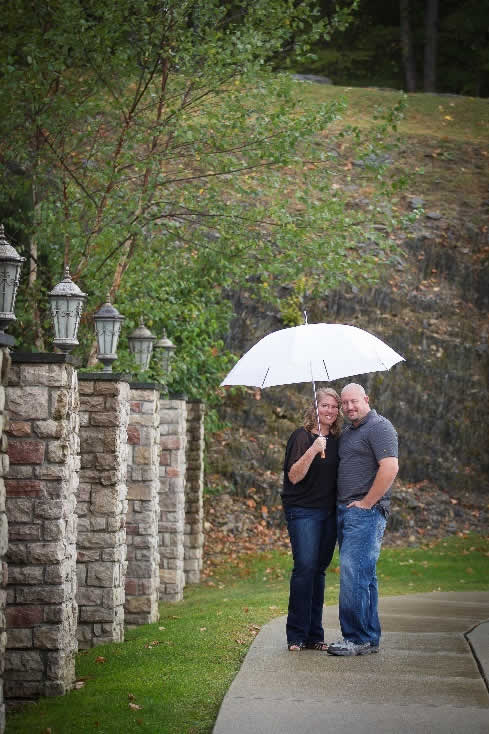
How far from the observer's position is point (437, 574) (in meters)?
17.3

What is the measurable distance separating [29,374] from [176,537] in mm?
7969

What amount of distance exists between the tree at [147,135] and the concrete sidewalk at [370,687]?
6746 mm

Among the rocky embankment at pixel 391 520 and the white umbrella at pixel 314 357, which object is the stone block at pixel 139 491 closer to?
the white umbrella at pixel 314 357

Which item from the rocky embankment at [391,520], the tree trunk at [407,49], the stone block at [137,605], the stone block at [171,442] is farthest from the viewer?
the tree trunk at [407,49]

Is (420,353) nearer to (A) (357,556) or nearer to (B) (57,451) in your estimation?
(A) (357,556)

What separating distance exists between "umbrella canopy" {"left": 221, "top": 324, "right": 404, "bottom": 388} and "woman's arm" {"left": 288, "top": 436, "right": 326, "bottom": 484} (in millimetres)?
492

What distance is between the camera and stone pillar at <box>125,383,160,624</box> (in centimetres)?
1177

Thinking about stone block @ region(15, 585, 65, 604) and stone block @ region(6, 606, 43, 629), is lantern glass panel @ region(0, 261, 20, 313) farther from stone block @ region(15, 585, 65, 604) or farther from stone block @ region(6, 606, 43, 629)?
stone block @ region(6, 606, 43, 629)

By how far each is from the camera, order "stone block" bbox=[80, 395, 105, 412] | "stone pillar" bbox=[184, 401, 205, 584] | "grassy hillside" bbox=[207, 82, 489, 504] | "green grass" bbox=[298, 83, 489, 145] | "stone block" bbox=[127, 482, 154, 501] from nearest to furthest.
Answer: "stone block" bbox=[80, 395, 105, 412] → "stone block" bbox=[127, 482, 154, 501] → "stone pillar" bbox=[184, 401, 205, 584] → "grassy hillside" bbox=[207, 82, 489, 504] → "green grass" bbox=[298, 83, 489, 145]

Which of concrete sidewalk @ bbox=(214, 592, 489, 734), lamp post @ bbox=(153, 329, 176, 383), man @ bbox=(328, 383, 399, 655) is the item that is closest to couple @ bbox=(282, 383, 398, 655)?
man @ bbox=(328, 383, 399, 655)

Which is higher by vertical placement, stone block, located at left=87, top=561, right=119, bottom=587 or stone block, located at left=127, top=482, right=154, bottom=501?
stone block, located at left=127, top=482, right=154, bottom=501

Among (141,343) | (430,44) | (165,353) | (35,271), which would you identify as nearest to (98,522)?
(141,343)

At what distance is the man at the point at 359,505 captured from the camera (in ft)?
25.5

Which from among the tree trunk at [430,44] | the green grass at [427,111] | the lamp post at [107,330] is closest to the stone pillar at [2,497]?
the lamp post at [107,330]
